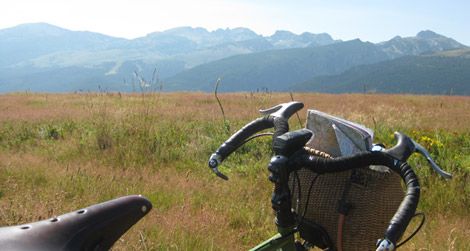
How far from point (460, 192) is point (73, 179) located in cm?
466

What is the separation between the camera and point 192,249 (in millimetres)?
3980

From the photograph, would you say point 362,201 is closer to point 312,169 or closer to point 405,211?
point 312,169

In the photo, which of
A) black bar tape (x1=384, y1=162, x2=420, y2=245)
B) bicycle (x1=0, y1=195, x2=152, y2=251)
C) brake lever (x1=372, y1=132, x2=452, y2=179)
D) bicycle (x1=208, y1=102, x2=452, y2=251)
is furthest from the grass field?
black bar tape (x1=384, y1=162, x2=420, y2=245)

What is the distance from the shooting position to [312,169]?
159 cm

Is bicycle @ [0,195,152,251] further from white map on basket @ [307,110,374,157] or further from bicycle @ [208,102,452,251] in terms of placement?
white map on basket @ [307,110,374,157]

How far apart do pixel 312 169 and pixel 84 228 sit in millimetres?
763

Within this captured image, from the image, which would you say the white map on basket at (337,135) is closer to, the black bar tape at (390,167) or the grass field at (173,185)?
the black bar tape at (390,167)

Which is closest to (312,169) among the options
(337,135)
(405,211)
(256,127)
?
(337,135)

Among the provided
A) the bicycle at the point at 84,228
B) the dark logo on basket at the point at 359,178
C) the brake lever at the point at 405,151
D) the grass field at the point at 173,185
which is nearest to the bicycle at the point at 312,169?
the brake lever at the point at 405,151

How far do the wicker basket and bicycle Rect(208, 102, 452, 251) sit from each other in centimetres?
8

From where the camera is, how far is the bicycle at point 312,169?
1.30 metres

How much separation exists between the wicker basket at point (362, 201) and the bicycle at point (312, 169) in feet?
0.26

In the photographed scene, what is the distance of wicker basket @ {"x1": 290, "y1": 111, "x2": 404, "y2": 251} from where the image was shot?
169 centimetres

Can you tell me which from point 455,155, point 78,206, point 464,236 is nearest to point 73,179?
point 78,206
